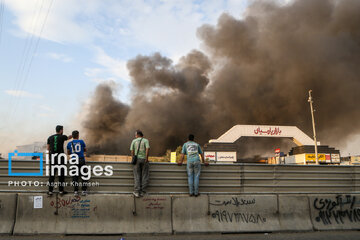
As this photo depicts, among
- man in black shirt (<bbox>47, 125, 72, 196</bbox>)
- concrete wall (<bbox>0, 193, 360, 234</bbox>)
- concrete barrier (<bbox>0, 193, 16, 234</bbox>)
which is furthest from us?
man in black shirt (<bbox>47, 125, 72, 196</bbox>)

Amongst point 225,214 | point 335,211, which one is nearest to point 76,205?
point 225,214

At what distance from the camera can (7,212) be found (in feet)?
20.3

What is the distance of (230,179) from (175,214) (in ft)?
5.08

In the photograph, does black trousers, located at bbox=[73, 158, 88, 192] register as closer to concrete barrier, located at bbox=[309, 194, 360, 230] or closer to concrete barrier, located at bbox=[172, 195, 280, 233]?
concrete barrier, located at bbox=[172, 195, 280, 233]

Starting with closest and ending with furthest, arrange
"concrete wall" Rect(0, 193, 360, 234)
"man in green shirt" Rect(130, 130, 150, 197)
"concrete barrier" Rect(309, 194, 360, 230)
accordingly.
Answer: "concrete wall" Rect(0, 193, 360, 234), "man in green shirt" Rect(130, 130, 150, 197), "concrete barrier" Rect(309, 194, 360, 230)

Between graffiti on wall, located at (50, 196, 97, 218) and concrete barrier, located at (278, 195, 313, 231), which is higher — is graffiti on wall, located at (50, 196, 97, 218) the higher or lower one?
the higher one

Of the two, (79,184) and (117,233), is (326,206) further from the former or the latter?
(79,184)

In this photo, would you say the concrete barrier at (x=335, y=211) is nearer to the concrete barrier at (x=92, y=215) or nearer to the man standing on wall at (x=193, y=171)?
the man standing on wall at (x=193, y=171)

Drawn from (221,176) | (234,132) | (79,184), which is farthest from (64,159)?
(234,132)

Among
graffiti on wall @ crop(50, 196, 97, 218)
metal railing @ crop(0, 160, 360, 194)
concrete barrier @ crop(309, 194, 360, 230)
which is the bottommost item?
concrete barrier @ crop(309, 194, 360, 230)

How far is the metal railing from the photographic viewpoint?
6609 millimetres

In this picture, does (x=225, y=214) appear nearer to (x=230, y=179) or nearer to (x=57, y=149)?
(x=230, y=179)

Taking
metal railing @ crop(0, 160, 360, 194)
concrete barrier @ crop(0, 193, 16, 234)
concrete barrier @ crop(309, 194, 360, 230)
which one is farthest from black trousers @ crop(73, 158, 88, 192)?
concrete barrier @ crop(309, 194, 360, 230)

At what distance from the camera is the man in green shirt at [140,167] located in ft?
21.5
